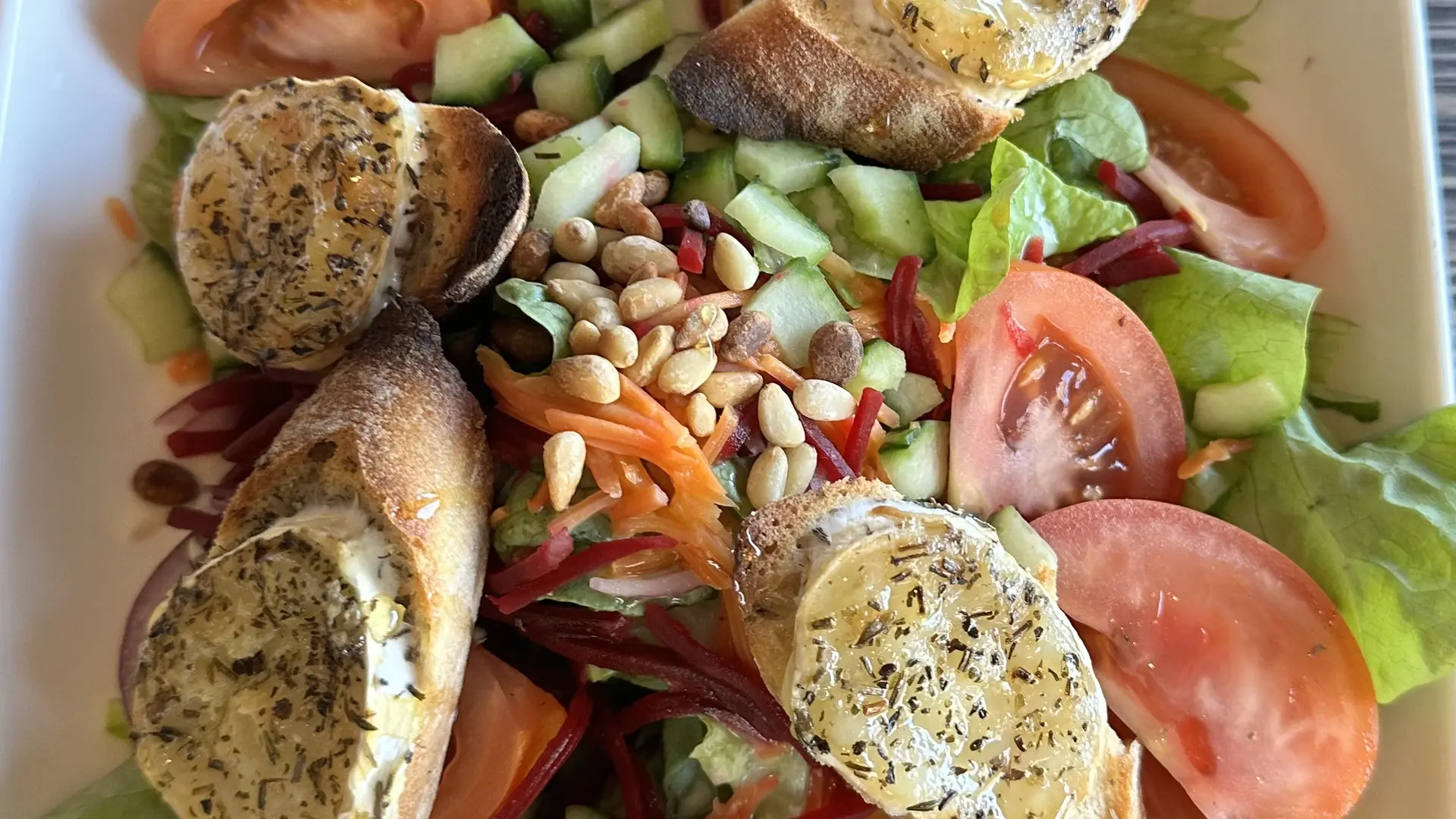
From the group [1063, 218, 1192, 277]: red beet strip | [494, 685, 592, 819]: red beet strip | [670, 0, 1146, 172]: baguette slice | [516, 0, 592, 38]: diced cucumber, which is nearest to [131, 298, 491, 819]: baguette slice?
[494, 685, 592, 819]: red beet strip

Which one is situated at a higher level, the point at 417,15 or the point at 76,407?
the point at 417,15

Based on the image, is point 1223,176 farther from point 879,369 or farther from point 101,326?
point 101,326

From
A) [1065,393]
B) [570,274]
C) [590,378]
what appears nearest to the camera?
[590,378]

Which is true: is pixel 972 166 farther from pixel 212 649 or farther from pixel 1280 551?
pixel 212 649

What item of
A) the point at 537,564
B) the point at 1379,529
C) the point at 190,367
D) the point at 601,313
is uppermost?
the point at 601,313

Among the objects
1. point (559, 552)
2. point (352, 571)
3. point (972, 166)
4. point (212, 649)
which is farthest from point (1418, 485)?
point (212, 649)

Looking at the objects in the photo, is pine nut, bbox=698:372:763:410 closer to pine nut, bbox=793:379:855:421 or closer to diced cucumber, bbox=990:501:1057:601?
pine nut, bbox=793:379:855:421

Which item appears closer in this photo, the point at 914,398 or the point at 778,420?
the point at 778,420

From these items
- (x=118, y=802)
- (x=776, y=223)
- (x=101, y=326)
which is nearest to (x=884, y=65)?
(x=776, y=223)
